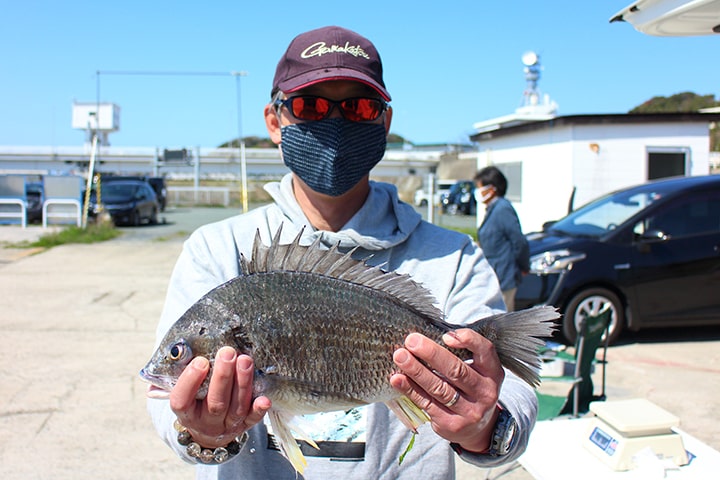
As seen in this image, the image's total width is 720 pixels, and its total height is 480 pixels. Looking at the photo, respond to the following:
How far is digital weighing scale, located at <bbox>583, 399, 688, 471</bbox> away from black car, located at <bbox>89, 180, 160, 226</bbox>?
23.5 metres

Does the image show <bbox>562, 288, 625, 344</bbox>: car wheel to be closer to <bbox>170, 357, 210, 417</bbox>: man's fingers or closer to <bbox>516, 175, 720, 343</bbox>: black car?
<bbox>516, 175, 720, 343</bbox>: black car

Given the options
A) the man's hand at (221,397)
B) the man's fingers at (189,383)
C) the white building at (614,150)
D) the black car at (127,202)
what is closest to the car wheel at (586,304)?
the man's hand at (221,397)

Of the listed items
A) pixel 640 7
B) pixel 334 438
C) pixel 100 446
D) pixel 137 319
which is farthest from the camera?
pixel 137 319

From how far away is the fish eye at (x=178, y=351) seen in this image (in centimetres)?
176

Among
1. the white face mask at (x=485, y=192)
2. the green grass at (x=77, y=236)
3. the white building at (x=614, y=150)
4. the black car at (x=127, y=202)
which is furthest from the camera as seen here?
the black car at (x=127, y=202)

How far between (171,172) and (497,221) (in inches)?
2279

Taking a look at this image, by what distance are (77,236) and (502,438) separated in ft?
66.5

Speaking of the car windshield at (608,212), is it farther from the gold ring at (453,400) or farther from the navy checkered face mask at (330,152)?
the gold ring at (453,400)

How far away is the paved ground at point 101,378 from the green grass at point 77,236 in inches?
225

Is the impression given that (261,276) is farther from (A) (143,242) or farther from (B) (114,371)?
(A) (143,242)

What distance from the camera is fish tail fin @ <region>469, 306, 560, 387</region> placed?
1.89 meters

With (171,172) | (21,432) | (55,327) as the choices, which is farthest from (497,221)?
(171,172)

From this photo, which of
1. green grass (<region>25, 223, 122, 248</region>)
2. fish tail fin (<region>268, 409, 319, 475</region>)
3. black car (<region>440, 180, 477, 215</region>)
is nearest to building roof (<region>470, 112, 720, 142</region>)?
green grass (<region>25, 223, 122, 248</region>)

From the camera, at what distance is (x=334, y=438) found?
7.18 ft
